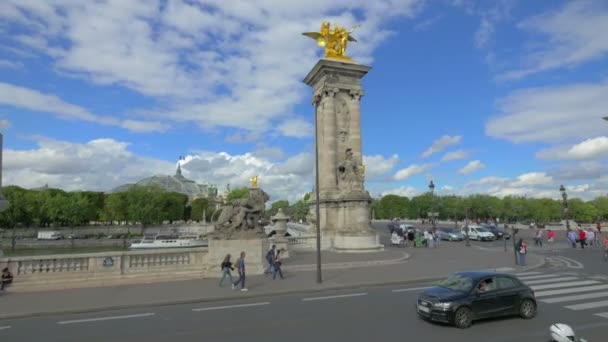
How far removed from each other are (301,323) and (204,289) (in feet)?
23.0

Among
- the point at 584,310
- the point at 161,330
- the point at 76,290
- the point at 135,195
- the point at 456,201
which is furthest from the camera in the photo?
the point at 456,201

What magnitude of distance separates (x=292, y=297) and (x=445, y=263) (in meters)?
13.0

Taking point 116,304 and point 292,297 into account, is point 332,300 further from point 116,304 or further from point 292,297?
point 116,304

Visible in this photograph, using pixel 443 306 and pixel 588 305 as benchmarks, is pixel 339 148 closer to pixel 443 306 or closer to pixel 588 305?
pixel 588 305

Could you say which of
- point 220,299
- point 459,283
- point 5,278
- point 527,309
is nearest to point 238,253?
point 220,299

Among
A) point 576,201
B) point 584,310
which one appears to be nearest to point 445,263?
point 584,310

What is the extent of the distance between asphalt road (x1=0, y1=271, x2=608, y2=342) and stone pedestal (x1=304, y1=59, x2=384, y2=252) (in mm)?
18335

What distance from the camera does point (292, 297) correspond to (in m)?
16.0

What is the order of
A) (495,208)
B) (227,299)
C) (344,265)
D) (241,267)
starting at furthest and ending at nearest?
(495,208) < (344,265) < (241,267) < (227,299)

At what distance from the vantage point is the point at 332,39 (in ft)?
130

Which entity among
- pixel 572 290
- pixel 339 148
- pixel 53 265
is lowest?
pixel 572 290

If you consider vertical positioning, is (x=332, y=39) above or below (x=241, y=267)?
above

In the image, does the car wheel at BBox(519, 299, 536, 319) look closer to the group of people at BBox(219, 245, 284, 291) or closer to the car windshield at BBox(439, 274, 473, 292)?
the car windshield at BBox(439, 274, 473, 292)

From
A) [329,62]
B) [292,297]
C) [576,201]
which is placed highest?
[329,62]
